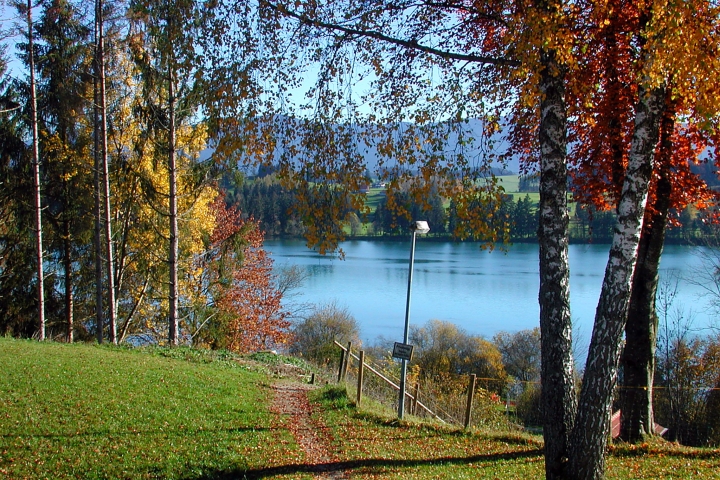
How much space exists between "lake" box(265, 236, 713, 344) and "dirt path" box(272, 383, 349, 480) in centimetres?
1392

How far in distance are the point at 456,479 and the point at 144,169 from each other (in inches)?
601

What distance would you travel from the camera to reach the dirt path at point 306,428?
21.2ft

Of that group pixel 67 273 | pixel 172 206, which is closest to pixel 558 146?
pixel 172 206

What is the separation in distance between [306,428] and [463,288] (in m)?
34.2

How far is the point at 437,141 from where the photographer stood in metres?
5.56

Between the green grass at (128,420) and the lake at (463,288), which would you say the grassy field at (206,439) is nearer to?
the green grass at (128,420)

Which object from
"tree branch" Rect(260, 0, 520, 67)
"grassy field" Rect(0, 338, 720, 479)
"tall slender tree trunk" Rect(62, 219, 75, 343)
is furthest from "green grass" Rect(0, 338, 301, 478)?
"tall slender tree trunk" Rect(62, 219, 75, 343)

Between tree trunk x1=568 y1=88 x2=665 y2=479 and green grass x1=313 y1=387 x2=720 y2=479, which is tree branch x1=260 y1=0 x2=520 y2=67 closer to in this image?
tree trunk x1=568 y1=88 x2=665 y2=479

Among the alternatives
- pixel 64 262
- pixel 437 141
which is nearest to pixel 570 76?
pixel 437 141

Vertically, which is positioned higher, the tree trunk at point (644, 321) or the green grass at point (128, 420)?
the tree trunk at point (644, 321)

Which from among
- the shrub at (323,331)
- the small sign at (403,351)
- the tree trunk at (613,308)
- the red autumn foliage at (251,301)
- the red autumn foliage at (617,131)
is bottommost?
the shrub at (323,331)

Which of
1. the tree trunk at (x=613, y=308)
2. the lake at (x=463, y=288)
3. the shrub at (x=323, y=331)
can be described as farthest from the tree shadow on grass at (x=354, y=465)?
the shrub at (x=323, y=331)

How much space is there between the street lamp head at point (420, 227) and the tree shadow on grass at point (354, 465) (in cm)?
323

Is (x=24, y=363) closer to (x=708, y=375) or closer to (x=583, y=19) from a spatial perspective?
(x=583, y=19)
